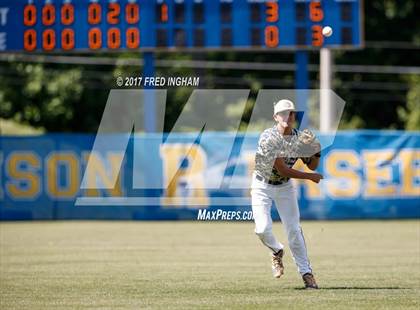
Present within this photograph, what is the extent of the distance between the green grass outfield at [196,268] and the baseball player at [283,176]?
1.48 feet

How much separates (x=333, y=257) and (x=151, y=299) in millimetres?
5426

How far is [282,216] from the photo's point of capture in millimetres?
11180

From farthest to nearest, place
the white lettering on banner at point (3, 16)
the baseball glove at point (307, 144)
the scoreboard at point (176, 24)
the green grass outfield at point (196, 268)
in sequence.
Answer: the white lettering on banner at point (3, 16)
the scoreboard at point (176, 24)
the baseball glove at point (307, 144)
the green grass outfield at point (196, 268)

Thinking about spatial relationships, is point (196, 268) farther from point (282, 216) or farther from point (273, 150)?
point (273, 150)

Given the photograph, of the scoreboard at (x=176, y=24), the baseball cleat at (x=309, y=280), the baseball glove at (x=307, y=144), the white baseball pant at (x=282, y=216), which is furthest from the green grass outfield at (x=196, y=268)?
the scoreboard at (x=176, y=24)

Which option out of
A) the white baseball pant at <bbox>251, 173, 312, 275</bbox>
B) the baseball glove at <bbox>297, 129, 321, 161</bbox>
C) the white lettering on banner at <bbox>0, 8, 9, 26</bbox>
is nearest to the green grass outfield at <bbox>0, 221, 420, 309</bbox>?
the white baseball pant at <bbox>251, 173, 312, 275</bbox>

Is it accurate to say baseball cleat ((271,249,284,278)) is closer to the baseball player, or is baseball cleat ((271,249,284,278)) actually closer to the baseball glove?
the baseball player

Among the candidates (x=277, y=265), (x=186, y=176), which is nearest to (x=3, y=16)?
(x=186, y=176)

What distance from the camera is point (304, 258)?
11.0 m

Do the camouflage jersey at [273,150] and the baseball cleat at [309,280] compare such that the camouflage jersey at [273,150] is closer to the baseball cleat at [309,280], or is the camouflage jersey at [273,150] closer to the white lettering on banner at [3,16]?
the baseball cleat at [309,280]

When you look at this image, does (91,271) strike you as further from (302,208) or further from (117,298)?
(302,208)

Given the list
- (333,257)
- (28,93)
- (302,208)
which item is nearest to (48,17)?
(302,208)

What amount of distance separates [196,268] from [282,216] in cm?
255

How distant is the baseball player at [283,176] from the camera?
10867mm
